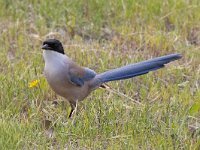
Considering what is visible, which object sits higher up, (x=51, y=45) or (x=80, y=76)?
(x=51, y=45)

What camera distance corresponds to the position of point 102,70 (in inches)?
258

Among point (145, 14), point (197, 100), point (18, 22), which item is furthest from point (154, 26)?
point (197, 100)

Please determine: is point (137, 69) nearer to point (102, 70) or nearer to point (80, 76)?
point (80, 76)

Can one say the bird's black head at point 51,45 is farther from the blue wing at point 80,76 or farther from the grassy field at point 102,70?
the grassy field at point 102,70

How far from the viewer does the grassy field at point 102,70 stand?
5.19 meters

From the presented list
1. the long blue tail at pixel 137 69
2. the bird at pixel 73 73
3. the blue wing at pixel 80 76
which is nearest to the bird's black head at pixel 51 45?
the bird at pixel 73 73

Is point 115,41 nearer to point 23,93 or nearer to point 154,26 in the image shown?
point 154,26

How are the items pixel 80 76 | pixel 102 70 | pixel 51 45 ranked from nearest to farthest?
pixel 51 45
pixel 80 76
pixel 102 70

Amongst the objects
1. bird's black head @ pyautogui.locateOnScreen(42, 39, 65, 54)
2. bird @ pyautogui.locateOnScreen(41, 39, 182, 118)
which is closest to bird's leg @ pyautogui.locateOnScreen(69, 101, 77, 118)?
bird @ pyautogui.locateOnScreen(41, 39, 182, 118)

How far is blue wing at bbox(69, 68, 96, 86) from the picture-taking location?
556cm

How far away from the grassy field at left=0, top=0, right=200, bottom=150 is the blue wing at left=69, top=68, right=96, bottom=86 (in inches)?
7.8

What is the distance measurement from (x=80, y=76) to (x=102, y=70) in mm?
942

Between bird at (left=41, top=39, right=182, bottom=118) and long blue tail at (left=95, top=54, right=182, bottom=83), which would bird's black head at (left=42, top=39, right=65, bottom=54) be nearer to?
bird at (left=41, top=39, right=182, bottom=118)

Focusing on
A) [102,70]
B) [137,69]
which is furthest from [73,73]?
[102,70]
